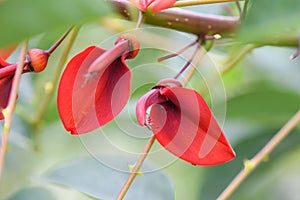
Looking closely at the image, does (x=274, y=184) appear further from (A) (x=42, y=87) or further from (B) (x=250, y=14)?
(B) (x=250, y=14)

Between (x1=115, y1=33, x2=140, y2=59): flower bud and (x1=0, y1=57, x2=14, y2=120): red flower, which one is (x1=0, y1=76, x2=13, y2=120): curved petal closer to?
(x1=0, y1=57, x2=14, y2=120): red flower

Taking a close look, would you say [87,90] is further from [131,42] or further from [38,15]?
[38,15]

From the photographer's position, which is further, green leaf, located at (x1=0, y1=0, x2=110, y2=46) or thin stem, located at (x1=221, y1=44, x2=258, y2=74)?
thin stem, located at (x1=221, y1=44, x2=258, y2=74)

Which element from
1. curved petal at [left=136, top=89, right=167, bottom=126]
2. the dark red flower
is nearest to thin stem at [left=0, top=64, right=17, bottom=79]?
the dark red flower

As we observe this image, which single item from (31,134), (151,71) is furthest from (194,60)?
(31,134)

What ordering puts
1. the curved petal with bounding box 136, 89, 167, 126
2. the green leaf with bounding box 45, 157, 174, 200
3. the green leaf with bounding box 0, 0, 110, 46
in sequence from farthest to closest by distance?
the green leaf with bounding box 45, 157, 174, 200 → the curved petal with bounding box 136, 89, 167, 126 → the green leaf with bounding box 0, 0, 110, 46

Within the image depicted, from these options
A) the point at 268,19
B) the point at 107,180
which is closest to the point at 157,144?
the point at 107,180

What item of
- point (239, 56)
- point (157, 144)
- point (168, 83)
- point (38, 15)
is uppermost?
point (38, 15)
